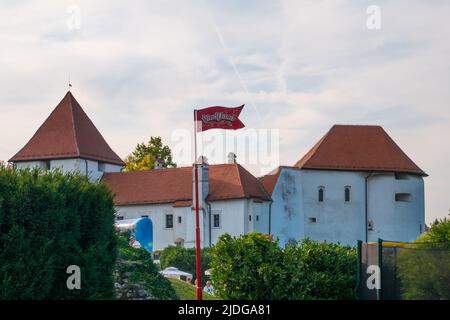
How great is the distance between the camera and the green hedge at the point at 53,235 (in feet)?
79.8

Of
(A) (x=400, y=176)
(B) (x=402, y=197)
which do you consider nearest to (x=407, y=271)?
(B) (x=402, y=197)

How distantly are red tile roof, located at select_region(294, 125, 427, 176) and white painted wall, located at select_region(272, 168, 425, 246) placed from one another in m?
1.01

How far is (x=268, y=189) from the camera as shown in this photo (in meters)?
88.8

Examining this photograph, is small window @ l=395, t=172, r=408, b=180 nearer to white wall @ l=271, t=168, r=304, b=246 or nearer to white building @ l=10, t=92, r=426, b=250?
white building @ l=10, t=92, r=426, b=250

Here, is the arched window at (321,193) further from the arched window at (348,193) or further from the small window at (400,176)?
the small window at (400,176)

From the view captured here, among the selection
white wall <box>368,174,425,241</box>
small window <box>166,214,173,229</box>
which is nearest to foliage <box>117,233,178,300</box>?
small window <box>166,214,173,229</box>

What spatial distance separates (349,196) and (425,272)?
67.7 m

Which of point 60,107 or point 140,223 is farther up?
point 60,107

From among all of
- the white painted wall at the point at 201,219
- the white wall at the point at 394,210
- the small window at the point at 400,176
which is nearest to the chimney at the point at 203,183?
the white painted wall at the point at 201,219

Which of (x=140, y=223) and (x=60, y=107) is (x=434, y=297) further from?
(x=60, y=107)

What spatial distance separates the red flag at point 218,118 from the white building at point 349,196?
177ft
